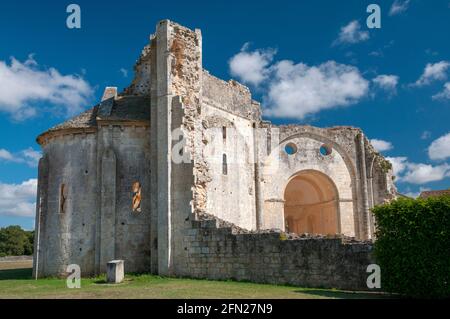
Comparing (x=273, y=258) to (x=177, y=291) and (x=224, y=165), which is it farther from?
(x=224, y=165)

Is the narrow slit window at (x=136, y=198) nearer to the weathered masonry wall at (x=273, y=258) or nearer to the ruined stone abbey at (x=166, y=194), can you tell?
the ruined stone abbey at (x=166, y=194)

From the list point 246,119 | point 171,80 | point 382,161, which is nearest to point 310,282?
point 171,80

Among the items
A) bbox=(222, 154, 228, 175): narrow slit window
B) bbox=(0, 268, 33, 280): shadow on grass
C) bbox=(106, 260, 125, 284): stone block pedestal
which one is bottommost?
bbox=(0, 268, 33, 280): shadow on grass

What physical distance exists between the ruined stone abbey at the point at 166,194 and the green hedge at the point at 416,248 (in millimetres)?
1413

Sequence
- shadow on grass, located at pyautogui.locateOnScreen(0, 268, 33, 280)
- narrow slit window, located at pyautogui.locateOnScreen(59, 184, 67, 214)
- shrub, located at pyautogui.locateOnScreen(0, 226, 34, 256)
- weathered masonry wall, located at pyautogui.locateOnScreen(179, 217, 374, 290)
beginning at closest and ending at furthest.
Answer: weathered masonry wall, located at pyautogui.locateOnScreen(179, 217, 374, 290), narrow slit window, located at pyautogui.locateOnScreen(59, 184, 67, 214), shadow on grass, located at pyautogui.locateOnScreen(0, 268, 33, 280), shrub, located at pyautogui.locateOnScreen(0, 226, 34, 256)

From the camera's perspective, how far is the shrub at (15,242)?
61.9 m

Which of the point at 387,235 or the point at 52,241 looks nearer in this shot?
the point at 387,235

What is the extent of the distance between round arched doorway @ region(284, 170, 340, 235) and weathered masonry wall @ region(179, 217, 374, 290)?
48.2 ft

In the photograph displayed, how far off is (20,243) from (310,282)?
2317 inches

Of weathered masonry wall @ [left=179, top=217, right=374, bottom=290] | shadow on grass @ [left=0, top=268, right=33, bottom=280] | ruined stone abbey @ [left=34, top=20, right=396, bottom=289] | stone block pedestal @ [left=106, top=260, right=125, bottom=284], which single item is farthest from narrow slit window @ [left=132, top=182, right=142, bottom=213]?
shadow on grass @ [left=0, top=268, right=33, bottom=280]

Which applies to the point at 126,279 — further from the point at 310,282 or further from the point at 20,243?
the point at 20,243

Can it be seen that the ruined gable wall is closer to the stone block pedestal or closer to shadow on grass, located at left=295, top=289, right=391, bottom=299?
the stone block pedestal

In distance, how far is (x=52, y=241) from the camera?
62.7 feet

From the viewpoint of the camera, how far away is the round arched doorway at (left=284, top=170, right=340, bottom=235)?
101 feet
